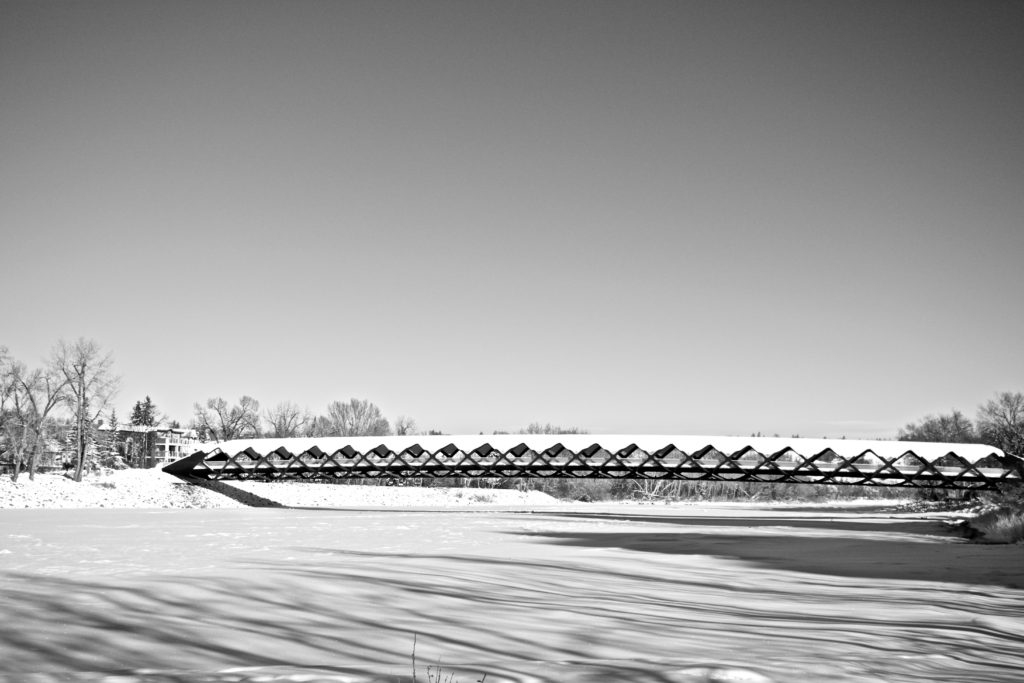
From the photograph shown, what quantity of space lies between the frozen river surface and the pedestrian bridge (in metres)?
20.2

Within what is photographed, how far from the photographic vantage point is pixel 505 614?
286 inches

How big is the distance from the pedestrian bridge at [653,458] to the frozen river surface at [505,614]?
2016 cm

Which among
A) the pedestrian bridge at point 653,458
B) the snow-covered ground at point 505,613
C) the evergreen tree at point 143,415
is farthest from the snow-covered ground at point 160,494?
the evergreen tree at point 143,415

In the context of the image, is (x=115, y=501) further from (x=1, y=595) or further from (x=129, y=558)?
(x=1, y=595)

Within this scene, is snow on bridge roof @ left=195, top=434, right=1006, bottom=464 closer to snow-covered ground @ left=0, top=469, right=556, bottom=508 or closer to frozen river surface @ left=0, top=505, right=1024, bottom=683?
snow-covered ground @ left=0, top=469, right=556, bottom=508

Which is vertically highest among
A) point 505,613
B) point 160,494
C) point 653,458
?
point 653,458

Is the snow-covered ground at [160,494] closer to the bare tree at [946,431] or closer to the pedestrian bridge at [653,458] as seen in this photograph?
the pedestrian bridge at [653,458]

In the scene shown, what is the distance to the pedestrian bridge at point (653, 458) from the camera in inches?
1331

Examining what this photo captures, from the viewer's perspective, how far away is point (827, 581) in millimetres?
10156

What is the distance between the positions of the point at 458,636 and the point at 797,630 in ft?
8.95

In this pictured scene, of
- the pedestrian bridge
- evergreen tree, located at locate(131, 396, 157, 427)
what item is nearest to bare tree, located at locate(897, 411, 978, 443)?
the pedestrian bridge

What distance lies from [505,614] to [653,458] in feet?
93.6

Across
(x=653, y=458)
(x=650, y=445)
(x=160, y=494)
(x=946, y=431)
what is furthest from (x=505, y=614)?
(x=946, y=431)

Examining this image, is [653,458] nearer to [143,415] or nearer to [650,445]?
[650,445]
